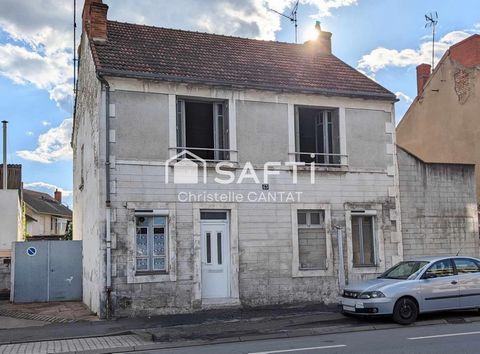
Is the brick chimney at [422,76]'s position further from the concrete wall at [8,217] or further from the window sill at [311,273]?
the concrete wall at [8,217]

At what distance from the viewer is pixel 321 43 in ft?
64.7

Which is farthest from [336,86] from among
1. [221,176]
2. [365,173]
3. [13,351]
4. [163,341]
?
[13,351]

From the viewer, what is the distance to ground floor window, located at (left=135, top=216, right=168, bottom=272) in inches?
573

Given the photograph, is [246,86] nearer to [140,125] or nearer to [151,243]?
[140,125]

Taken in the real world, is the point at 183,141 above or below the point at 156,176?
above

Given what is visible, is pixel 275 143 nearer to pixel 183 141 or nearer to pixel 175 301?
pixel 183 141

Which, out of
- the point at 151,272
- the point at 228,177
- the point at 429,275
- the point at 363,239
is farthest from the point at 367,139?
the point at 151,272

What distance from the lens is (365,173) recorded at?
16.9 meters

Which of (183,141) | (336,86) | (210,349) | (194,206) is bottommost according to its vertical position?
(210,349)

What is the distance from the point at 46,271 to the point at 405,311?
1099 cm

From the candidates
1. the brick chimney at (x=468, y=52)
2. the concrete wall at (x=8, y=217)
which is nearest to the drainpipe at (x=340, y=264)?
the brick chimney at (x=468, y=52)

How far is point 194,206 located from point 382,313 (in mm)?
5594

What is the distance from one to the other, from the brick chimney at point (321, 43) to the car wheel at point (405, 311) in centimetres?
1011

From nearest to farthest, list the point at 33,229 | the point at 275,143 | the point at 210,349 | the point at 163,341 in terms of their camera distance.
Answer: the point at 210,349, the point at 163,341, the point at 275,143, the point at 33,229
